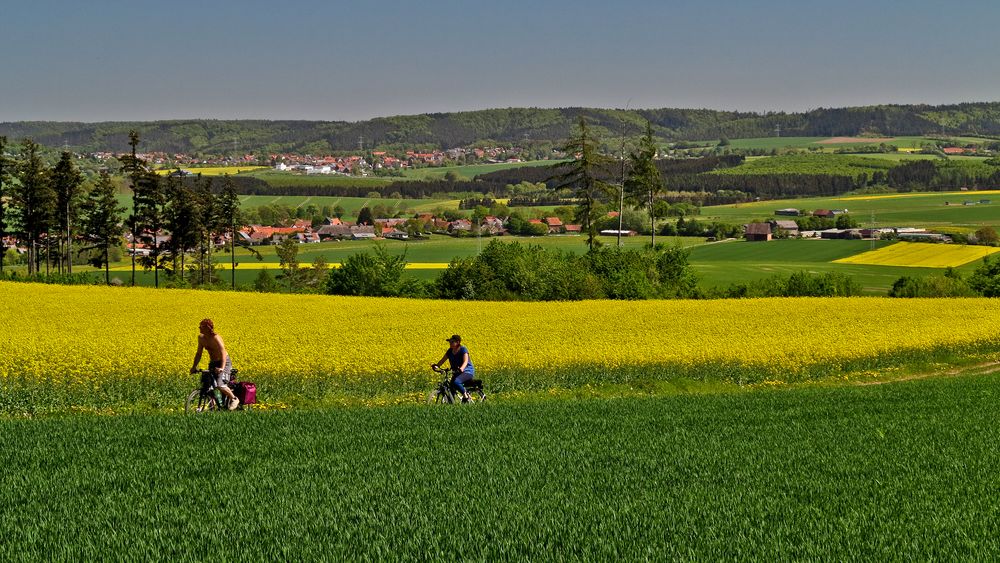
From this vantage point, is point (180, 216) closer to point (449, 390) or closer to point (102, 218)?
point (102, 218)

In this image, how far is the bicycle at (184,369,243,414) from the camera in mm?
17609

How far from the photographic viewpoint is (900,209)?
458ft

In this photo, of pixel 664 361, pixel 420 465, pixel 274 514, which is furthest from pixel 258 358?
pixel 274 514

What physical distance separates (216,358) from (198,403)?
1.32 metres

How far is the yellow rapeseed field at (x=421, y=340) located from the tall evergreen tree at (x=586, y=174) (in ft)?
48.9

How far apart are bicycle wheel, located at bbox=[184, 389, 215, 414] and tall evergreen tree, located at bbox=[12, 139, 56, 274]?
2114 inches

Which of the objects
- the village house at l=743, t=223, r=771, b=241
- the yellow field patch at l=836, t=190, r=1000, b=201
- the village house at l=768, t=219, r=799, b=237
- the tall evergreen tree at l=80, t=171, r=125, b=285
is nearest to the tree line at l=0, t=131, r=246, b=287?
the tall evergreen tree at l=80, t=171, r=125, b=285

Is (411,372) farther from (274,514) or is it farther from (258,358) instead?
(274,514)

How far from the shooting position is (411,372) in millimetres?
24203

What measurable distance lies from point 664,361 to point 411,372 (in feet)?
23.9

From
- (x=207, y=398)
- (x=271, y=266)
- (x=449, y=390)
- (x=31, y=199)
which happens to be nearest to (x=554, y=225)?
(x=271, y=266)

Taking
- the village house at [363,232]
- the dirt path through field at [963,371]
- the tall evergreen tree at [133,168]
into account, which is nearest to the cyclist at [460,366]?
the dirt path through field at [963,371]

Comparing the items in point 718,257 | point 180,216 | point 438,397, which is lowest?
point 718,257

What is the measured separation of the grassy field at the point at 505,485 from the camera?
29.3ft
